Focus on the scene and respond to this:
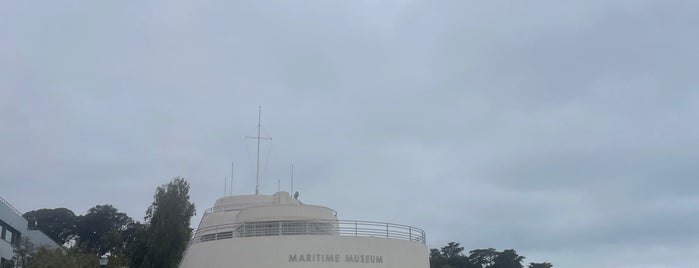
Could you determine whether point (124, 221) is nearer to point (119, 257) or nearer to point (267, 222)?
point (119, 257)

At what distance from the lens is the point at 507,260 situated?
234 feet

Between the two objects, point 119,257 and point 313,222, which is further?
point 119,257

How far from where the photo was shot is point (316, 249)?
28.8 meters

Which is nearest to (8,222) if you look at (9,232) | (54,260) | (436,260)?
(9,232)

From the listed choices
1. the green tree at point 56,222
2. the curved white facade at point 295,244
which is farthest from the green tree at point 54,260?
the green tree at point 56,222

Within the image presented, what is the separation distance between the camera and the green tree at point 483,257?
7075cm

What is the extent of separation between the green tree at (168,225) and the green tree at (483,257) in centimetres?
3536

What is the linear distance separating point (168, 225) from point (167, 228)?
0.55 ft

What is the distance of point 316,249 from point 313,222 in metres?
2.10

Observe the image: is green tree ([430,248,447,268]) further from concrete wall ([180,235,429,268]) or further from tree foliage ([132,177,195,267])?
concrete wall ([180,235,429,268])

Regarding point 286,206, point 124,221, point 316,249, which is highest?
point 124,221

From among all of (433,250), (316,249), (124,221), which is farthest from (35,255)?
(433,250)

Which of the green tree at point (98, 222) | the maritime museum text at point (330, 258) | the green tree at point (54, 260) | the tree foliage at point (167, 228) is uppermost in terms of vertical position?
the green tree at point (98, 222)

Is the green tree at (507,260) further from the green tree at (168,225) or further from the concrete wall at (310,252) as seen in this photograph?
the concrete wall at (310,252)
